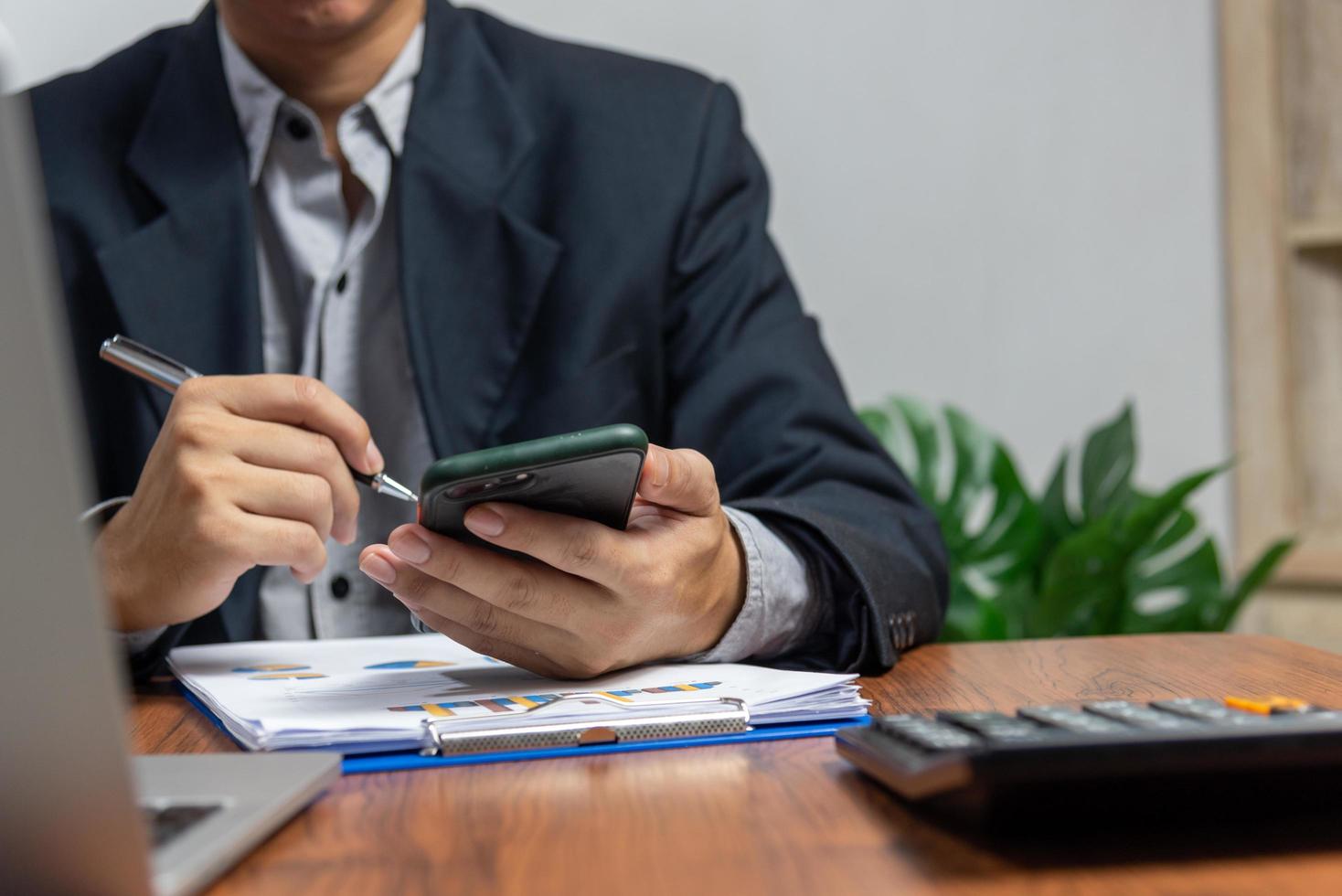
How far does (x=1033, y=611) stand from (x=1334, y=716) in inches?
45.6

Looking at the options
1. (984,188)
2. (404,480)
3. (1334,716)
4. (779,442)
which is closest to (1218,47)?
(984,188)

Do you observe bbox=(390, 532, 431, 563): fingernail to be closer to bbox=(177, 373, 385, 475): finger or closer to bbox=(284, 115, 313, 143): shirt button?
bbox=(177, 373, 385, 475): finger

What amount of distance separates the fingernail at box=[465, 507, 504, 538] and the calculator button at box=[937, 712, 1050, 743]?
0.76ft

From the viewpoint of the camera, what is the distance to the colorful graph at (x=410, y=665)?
0.74 m

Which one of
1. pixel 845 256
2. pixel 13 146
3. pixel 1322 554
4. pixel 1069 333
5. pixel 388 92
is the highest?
pixel 388 92

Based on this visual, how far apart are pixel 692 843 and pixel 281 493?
433 mm

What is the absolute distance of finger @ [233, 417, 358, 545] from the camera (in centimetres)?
75

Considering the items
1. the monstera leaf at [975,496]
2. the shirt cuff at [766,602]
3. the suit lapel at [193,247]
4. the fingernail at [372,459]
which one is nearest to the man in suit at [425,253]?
the suit lapel at [193,247]

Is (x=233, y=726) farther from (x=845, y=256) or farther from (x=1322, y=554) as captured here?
(x=1322, y=554)

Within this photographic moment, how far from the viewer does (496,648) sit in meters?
0.70

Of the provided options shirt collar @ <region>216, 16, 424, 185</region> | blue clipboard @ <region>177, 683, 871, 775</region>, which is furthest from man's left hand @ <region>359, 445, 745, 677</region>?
shirt collar @ <region>216, 16, 424, 185</region>

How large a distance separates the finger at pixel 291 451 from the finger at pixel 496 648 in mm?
126

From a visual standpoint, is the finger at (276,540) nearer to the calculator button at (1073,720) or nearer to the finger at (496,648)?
the finger at (496,648)

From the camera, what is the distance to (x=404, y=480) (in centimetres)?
118
